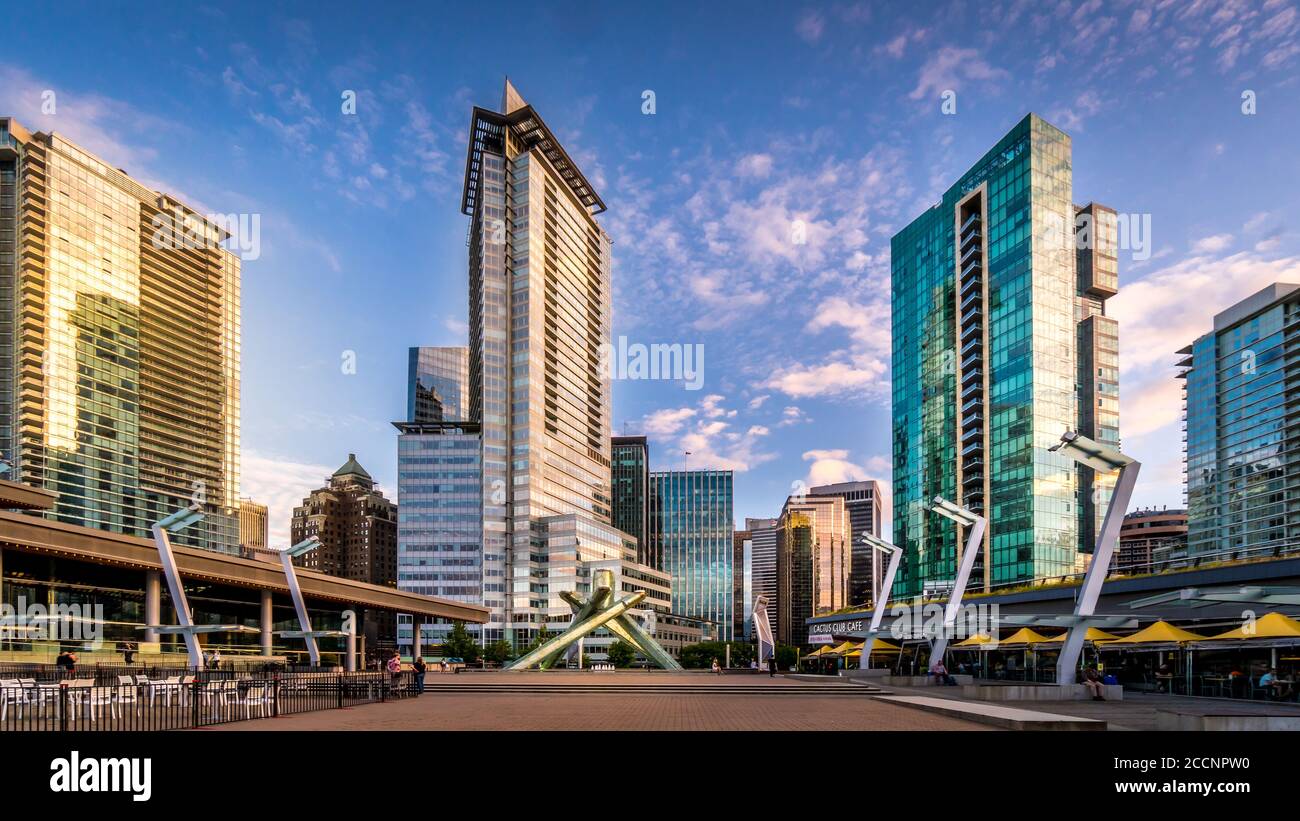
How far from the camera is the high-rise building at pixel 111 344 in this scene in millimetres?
138750

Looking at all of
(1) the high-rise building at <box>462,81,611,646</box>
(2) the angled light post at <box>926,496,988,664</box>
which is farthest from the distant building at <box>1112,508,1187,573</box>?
(2) the angled light post at <box>926,496,988,664</box>

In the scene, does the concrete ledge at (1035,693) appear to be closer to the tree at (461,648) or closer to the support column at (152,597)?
the support column at (152,597)

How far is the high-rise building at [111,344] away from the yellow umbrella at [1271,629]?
144364 millimetres

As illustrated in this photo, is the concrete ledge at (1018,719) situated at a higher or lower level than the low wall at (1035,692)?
higher

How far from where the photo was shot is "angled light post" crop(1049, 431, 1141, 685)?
90.8ft

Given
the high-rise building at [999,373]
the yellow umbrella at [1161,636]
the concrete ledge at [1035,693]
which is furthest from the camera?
the high-rise building at [999,373]

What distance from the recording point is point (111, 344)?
153 m

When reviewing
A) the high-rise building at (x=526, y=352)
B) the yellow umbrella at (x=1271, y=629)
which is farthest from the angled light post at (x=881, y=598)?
the high-rise building at (x=526, y=352)

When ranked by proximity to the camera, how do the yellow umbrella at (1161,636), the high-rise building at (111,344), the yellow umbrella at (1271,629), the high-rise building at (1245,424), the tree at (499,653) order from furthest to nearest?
the high-rise building at (111,344)
the high-rise building at (1245,424)
the tree at (499,653)
the yellow umbrella at (1161,636)
the yellow umbrella at (1271,629)

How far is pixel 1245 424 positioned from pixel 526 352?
105 meters
